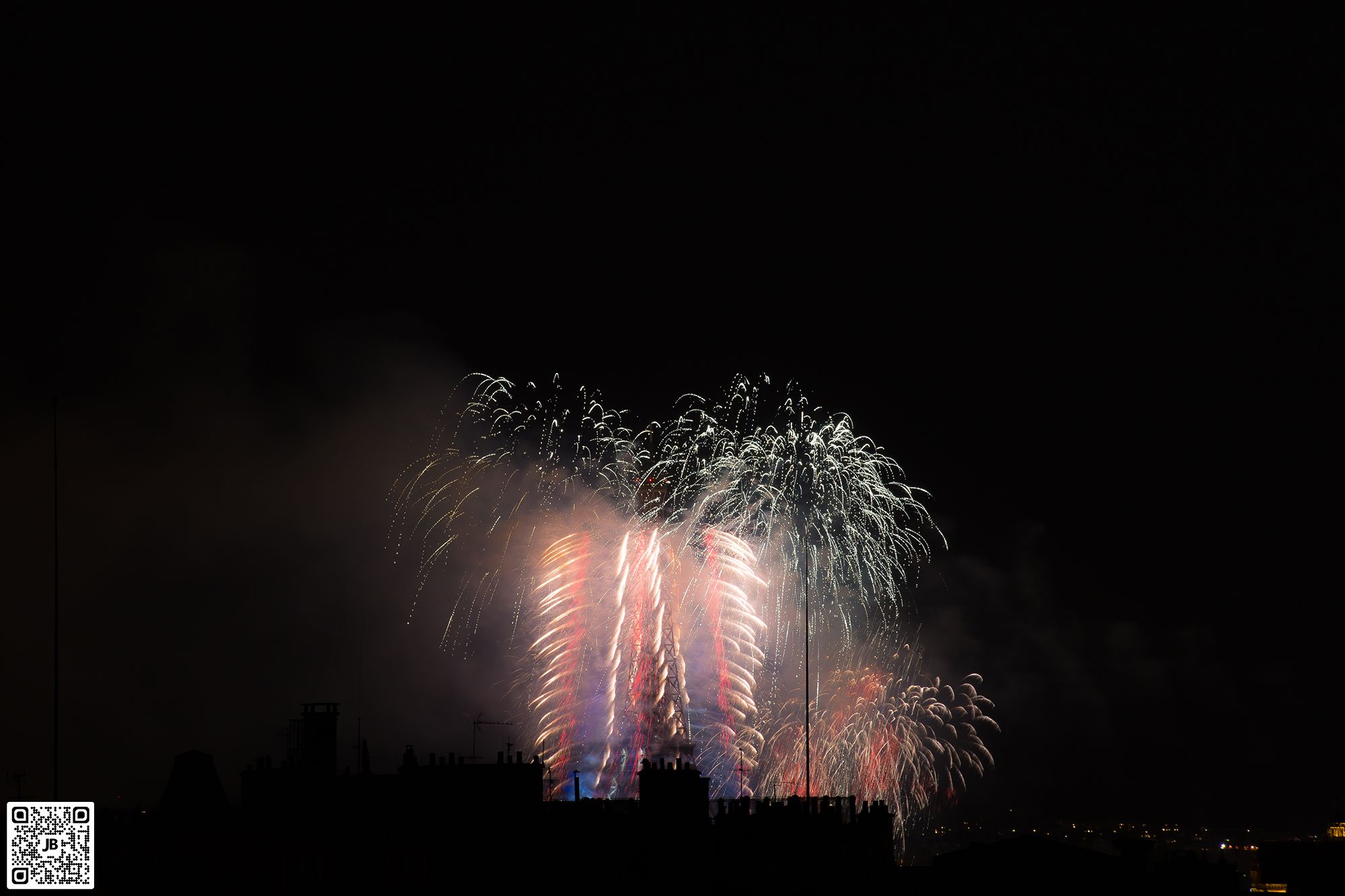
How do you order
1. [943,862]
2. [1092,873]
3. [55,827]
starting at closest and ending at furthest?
1. [55,827]
2. [1092,873]
3. [943,862]

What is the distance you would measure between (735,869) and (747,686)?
91.7 feet

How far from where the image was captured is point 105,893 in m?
47.5

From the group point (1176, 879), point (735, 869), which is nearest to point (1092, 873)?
point (1176, 879)

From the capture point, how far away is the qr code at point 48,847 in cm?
4441

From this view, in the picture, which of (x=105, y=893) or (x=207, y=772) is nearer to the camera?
(x=105, y=893)

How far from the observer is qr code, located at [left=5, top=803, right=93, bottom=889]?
44406 millimetres

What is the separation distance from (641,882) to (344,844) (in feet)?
30.7

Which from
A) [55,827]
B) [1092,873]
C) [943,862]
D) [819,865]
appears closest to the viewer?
[55,827]

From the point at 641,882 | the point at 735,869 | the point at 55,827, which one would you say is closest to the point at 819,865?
the point at 735,869

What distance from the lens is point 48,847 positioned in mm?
45125

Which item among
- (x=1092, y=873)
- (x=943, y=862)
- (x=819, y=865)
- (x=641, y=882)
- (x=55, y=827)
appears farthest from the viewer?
(x=943, y=862)

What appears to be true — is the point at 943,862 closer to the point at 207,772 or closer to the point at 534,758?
the point at 534,758

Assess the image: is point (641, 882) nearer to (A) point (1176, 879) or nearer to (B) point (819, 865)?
(B) point (819, 865)

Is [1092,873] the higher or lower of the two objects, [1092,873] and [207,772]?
the lower
